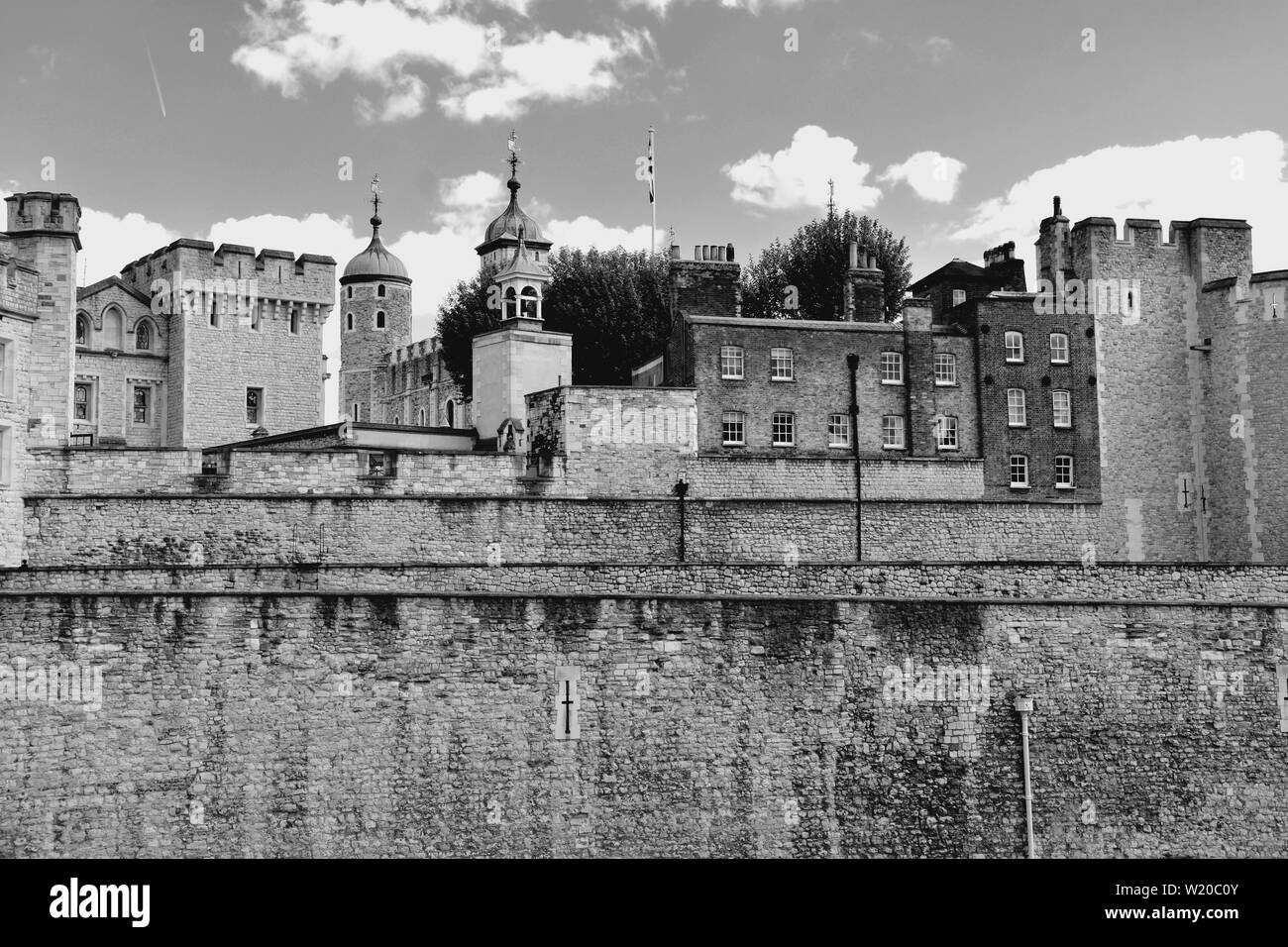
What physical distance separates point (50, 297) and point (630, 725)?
18.7 meters

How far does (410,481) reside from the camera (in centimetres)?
3472

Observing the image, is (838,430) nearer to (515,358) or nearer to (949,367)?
(949,367)

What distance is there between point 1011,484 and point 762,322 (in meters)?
8.03

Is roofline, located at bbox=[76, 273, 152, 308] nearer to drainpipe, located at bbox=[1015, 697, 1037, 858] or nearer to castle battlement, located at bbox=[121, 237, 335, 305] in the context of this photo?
castle battlement, located at bbox=[121, 237, 335, 305]

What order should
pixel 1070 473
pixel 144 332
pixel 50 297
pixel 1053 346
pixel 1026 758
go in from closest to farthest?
pixel 1026 758 → pixel 50 297 → pixel 1070 473 → pixel 1053 346 → pixel 144 332

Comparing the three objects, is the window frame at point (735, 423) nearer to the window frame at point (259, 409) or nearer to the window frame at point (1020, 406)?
the window frame at point (1020, 406)

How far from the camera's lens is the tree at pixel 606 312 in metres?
54.2

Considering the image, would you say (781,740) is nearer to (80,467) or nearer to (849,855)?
(849,855)

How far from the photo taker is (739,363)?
41562 millimetres

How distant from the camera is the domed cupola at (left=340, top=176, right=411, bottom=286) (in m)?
74.0

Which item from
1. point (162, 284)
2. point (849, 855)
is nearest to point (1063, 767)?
point (849, 855)

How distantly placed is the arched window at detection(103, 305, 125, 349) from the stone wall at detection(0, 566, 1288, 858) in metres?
26.4

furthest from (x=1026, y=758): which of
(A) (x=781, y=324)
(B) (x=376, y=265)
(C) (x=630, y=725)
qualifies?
(B) (x=376, y=265)

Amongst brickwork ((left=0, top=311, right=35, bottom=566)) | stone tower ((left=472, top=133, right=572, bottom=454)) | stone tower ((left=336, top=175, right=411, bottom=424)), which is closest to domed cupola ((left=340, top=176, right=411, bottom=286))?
stone tower ((left=336, top=175, right=411, bottom=424))
